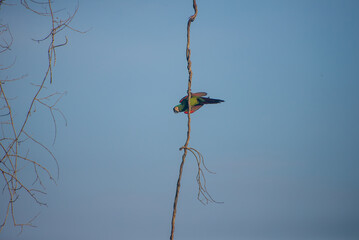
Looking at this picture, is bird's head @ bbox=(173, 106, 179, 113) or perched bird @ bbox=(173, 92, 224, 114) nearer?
perched bird @ bbox=(173, 92, 224, 114)

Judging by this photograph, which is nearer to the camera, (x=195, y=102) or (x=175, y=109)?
(x=195, y=102)

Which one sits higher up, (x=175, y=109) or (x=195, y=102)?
(x=175, y=109)

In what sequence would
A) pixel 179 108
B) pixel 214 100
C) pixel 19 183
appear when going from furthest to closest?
1. pixel 214 100
2. pixel 179 108
3. pixel 19 183

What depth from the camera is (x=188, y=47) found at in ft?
5.30

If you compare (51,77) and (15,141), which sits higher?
(51,77)

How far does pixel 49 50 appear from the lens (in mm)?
1599

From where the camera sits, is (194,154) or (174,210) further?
(194,154)

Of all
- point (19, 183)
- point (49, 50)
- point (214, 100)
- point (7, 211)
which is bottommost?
point (7, 211)

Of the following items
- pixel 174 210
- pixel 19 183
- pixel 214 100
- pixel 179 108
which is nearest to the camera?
pixel 174 210

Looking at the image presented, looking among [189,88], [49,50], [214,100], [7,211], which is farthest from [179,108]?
[7,211]

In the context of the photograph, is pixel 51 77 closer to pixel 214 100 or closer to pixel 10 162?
pixel 10 162

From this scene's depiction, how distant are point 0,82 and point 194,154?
0.91 meters

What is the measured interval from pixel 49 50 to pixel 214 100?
4.54ft

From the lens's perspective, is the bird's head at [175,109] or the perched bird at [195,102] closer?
the perched bird at [195,102]
